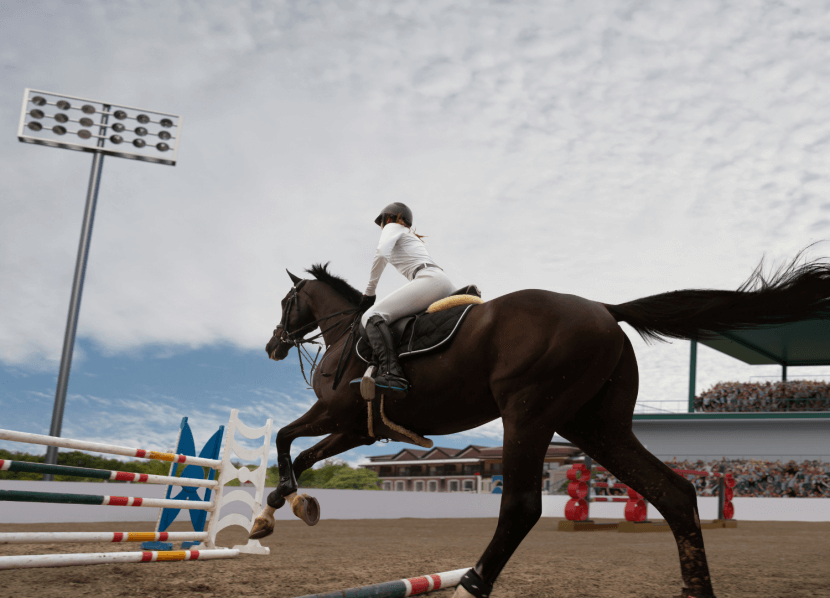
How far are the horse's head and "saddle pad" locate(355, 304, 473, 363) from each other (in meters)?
1.53

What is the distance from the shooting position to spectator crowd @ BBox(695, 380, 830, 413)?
24.5 meters

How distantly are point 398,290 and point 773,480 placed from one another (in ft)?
70.9

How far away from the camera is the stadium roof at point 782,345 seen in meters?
21.8

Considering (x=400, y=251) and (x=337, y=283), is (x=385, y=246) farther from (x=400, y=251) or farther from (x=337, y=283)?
(x=337, y=283)

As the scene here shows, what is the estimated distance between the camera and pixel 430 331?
3467mm

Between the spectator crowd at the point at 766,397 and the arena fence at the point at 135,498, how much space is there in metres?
23.5

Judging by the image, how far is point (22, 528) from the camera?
1004 centimetres

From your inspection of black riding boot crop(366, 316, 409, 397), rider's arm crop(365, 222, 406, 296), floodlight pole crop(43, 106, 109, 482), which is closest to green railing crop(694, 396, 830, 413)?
floodlight pole crop(43, 106, 109, 482)

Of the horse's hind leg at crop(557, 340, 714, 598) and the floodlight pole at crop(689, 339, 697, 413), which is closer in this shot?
the horse's hind leg at crop(557, 340, 714, 598)

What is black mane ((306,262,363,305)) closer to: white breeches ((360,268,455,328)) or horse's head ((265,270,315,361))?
horse's head ((265,270,315,361))

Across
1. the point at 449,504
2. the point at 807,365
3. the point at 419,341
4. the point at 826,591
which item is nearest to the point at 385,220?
the point at 419,341

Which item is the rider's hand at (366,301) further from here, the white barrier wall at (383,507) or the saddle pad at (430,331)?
the white barrier wall at (383,507)

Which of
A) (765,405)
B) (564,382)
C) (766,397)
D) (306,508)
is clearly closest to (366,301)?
(306,508)

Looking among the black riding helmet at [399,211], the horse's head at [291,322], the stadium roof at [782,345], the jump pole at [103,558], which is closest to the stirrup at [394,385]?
the black riding helmet at [399,211]
